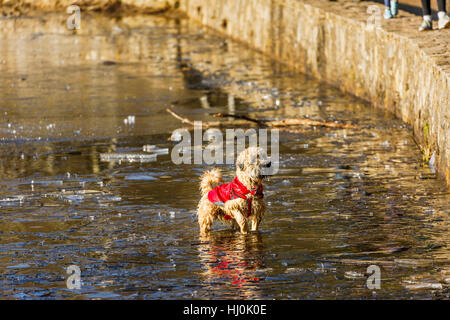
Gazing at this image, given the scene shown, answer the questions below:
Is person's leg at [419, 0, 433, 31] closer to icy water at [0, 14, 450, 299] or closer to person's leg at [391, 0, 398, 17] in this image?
icy water at [0, 14, 450, 299]

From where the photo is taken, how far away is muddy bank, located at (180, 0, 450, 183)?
10914mm

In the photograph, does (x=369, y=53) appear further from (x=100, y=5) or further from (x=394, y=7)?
(x=100, y=5)

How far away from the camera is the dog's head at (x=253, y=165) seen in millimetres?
7895

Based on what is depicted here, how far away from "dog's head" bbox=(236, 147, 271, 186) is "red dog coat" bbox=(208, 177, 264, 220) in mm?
58

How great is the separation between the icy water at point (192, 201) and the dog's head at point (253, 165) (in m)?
0.53

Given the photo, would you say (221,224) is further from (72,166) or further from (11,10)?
(11,10)

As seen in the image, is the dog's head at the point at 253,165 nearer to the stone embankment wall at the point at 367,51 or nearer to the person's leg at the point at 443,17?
the stone embankment wall at the point at 367,51

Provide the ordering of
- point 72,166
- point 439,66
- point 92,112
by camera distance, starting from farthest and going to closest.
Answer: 1. point 92,112
2. point 72,166
3. point 439,66

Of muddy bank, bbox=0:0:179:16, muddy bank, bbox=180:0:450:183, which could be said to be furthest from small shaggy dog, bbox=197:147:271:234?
muddy bank, bbox=0:0:179:16

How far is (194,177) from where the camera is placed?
10680 mm

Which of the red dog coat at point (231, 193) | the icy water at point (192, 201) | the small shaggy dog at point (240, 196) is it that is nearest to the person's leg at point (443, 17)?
the icy water at point (192, 201)

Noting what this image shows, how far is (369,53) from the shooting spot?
14.8m
